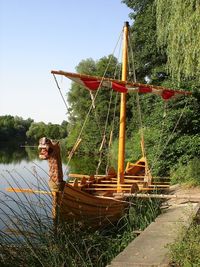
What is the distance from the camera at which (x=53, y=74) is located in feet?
33.9

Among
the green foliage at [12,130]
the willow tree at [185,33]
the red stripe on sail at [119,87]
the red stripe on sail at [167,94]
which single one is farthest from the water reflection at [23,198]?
the green foliage at [12,130]

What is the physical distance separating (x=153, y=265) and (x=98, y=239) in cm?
252

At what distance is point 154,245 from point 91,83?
6312mm

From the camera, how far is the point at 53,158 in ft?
24.6

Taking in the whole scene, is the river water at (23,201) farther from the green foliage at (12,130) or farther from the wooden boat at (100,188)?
the green foliage at (12,130)

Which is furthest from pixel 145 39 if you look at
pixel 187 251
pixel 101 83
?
pixel 187 251

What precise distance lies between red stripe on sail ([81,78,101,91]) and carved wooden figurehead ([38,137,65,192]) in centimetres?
403

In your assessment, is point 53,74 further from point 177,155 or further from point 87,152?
point 87,152

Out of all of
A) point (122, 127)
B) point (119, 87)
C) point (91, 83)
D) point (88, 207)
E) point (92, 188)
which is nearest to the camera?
point (88, 207)

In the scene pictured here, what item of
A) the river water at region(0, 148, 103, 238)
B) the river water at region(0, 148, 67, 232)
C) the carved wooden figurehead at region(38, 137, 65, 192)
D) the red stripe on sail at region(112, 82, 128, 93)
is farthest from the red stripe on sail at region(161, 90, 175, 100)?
the carved wooden figurehead at region(38, 137, 65, 192)

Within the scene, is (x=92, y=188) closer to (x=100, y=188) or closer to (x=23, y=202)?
(x=100, y=188)

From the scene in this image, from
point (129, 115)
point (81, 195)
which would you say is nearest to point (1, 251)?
point (81, 195)

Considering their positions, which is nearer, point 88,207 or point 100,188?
point 88,207

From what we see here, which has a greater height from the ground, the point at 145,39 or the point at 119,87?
the point at 145,39
